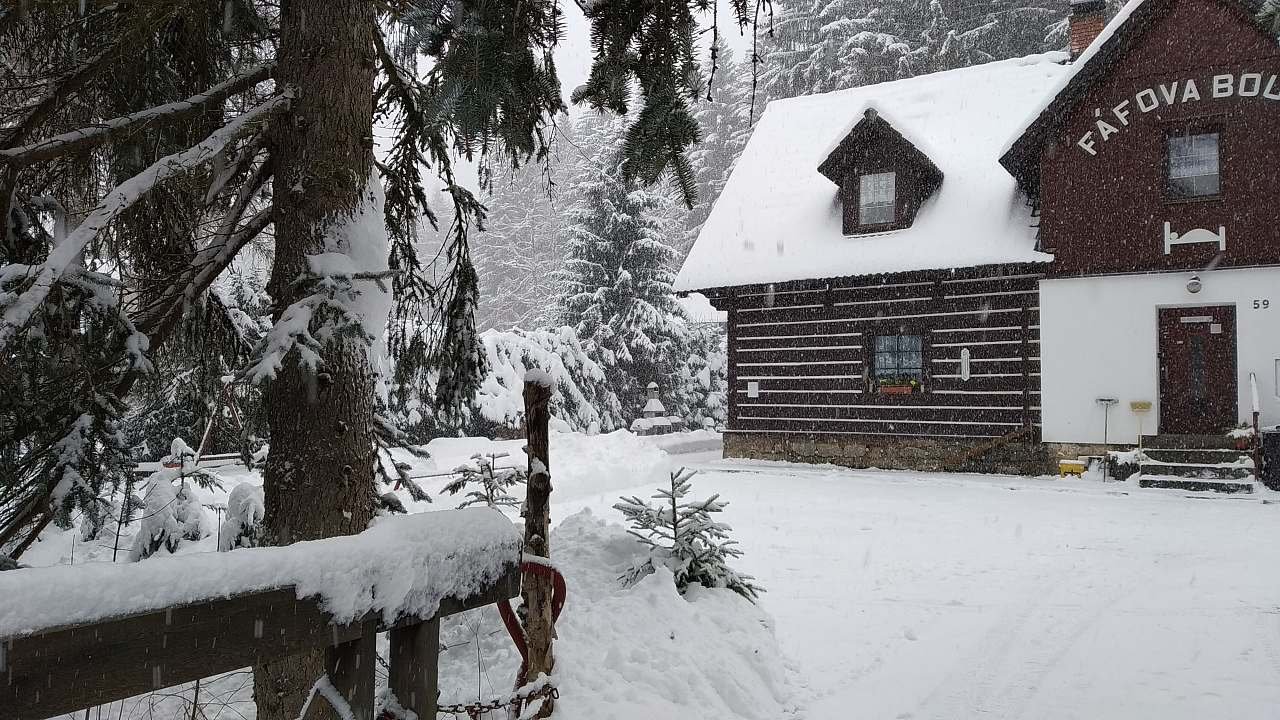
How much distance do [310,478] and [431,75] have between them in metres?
1.86

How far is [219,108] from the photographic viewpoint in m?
3.83

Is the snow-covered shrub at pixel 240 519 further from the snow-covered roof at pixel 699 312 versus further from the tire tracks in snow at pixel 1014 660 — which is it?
the snow-covered roof at pixel 699 312

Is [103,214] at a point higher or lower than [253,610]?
higher

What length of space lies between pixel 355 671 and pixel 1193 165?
17.1 meters

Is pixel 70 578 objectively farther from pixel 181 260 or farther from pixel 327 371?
pixel 181 260

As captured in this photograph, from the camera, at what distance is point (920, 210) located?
17.1 m

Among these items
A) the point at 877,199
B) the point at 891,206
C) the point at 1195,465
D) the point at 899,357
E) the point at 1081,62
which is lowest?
the point at 1195,465

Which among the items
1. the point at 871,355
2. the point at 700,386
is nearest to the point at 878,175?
the point at 871,355

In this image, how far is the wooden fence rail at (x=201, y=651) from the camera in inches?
51.0

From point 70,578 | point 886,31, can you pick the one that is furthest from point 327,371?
point 886,31

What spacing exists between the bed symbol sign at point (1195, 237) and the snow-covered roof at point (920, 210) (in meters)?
1.94

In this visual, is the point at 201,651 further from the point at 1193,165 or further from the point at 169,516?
the point at 1193,165

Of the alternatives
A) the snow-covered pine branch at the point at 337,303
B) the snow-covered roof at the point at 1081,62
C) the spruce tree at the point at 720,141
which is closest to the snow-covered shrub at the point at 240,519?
the snow-covered pine branch at the point at 337,303

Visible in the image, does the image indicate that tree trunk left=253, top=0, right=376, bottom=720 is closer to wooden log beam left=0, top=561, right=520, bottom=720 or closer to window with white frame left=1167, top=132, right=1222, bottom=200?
wooden log beam left=0, top=561, right=520, bottom=720
